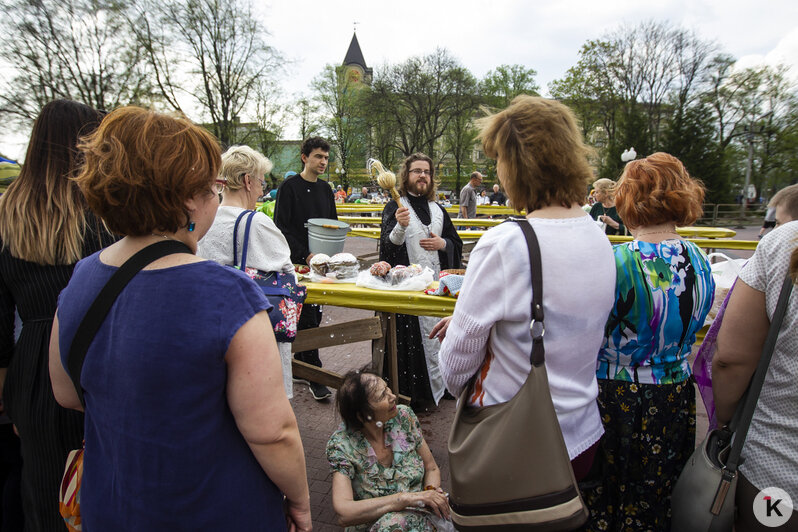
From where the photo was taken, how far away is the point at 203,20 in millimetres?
25547

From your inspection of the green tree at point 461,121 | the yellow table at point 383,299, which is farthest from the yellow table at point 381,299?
the green tree at point 461,121

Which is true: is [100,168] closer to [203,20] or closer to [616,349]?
[616,349]

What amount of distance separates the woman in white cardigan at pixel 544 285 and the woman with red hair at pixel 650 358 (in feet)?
1.01

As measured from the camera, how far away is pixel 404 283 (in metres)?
2.97

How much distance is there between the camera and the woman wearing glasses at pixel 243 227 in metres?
2.34

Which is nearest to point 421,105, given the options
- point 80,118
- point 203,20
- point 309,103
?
point 309,103

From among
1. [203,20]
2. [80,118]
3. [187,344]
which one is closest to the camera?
[187,344]

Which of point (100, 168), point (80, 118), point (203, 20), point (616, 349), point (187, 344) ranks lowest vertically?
point (616, 349)

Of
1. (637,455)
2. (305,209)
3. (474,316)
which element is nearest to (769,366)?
(637,455)

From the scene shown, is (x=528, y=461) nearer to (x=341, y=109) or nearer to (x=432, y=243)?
(x=432, y=243)

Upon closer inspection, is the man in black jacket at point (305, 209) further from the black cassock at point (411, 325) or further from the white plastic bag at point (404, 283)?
the white plastic bag at point (404, 283)

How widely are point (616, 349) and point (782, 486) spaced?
1.85 feet

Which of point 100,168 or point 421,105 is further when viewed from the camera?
point 421,105

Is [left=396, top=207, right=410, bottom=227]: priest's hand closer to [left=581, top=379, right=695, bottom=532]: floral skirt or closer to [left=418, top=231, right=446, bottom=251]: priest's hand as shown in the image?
[left=418, top=231, right=446, bottom=251]: priest's hand
